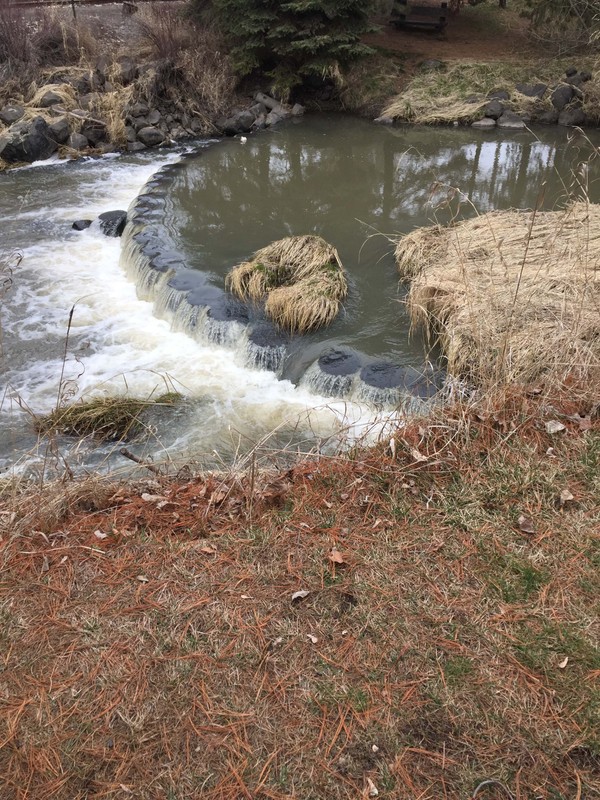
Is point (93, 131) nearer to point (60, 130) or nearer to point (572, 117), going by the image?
point (60, 130)

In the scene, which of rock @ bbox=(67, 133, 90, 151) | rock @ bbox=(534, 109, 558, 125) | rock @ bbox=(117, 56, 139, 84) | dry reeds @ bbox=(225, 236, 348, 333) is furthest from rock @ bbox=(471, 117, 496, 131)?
rock @ bbox=(67, 133, 90, 151)

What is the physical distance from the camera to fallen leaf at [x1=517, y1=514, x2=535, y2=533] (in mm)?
3240

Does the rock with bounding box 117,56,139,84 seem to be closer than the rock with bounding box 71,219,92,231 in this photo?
No

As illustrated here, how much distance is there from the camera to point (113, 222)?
10117 mm

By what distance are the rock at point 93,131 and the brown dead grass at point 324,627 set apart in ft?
38.6

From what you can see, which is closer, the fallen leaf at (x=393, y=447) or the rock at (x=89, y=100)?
the fallen leaf at (x=393, y=447)

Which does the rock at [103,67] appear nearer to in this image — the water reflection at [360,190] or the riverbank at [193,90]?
the riverbank at [193,90]

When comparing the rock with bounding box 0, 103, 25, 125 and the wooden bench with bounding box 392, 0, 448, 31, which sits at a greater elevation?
the wooden bench with bounding box 392, 0, 448, 31

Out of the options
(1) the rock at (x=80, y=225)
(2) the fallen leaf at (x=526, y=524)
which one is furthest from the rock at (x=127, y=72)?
(2) the fallen leaf at (x=526, y=524)

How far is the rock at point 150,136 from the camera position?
44.3ft

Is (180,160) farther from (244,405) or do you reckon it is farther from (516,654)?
(516,654)

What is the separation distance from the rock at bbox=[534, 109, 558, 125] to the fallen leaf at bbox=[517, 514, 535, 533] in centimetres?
1286

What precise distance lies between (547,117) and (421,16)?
17.2ft

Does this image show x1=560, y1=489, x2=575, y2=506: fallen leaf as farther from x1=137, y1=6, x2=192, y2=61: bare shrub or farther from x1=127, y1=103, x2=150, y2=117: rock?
x1=137, y1=6, x2=192, y2=61: bare shrub
